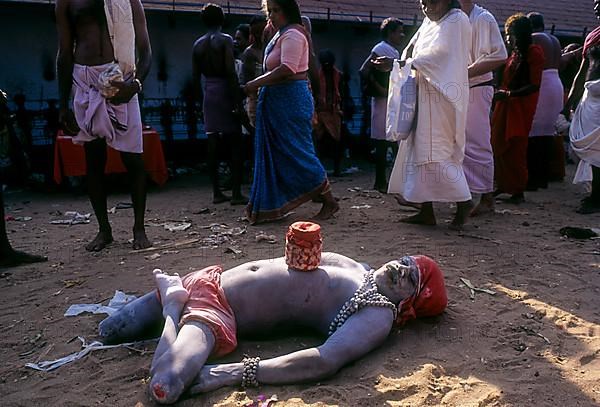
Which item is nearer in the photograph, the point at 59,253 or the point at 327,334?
the point at 327,334

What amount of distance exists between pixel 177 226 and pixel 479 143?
2929 millimetres

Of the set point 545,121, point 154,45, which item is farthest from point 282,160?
point 154,45

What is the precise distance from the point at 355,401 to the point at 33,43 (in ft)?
25.5

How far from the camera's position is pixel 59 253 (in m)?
4.40

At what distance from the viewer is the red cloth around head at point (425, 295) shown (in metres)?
2.77

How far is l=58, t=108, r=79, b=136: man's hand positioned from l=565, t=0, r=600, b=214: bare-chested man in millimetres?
4824

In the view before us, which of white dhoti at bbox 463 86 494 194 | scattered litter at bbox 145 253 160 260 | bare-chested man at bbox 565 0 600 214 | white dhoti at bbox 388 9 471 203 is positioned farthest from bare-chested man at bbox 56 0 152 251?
bare-chested man at bbox 565 0 600 214

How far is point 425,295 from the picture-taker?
2812mm

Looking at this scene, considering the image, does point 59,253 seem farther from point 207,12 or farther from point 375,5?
point 375,5

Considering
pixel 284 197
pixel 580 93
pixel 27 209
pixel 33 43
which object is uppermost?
pixel 33 43

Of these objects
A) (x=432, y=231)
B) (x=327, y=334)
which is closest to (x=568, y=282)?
(x=432, y=231)

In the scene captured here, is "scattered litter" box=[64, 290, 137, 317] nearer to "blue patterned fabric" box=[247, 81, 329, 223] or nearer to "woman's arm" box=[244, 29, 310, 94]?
"blue patterned fabric" box=[247, 81, 329, 223]

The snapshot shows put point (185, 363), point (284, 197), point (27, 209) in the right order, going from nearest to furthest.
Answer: point (185, 363) < point (284, 197) < point (27, 209)

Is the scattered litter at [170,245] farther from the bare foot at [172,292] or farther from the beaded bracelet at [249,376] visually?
the beaded bracelet at [249,376]
